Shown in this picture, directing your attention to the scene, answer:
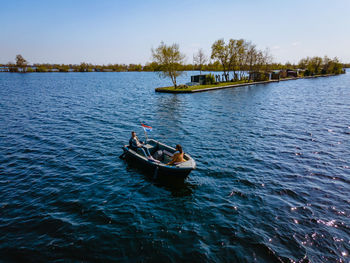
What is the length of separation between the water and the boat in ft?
2.61

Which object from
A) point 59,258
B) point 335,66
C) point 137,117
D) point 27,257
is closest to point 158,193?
point 59,258

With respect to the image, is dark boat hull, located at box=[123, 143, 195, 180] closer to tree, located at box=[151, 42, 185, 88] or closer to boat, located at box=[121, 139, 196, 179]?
boat, located at box=[121, 139, 196, 179]

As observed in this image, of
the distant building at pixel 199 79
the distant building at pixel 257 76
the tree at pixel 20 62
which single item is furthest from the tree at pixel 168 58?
the tree at pixel 20 62

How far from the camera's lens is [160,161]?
15234 millimetres

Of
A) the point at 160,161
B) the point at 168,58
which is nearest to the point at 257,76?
the point at 168,58

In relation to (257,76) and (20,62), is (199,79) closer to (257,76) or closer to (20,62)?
(257,76)

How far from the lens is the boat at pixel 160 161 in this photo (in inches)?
503

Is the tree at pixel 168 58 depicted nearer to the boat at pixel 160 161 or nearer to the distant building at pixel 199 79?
the distant building at pixel 199 79

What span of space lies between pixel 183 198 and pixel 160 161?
3872 mm

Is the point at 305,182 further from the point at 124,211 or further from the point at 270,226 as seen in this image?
the point at 124,211

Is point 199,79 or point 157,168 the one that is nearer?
point 157,168

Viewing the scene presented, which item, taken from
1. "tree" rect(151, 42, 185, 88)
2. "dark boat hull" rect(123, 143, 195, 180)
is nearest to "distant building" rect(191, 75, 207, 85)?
"tree" rect(151, 42, 185, 88)

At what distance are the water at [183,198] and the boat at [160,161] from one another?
0.80 m

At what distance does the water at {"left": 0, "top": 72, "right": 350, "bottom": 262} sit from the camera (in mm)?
8594
